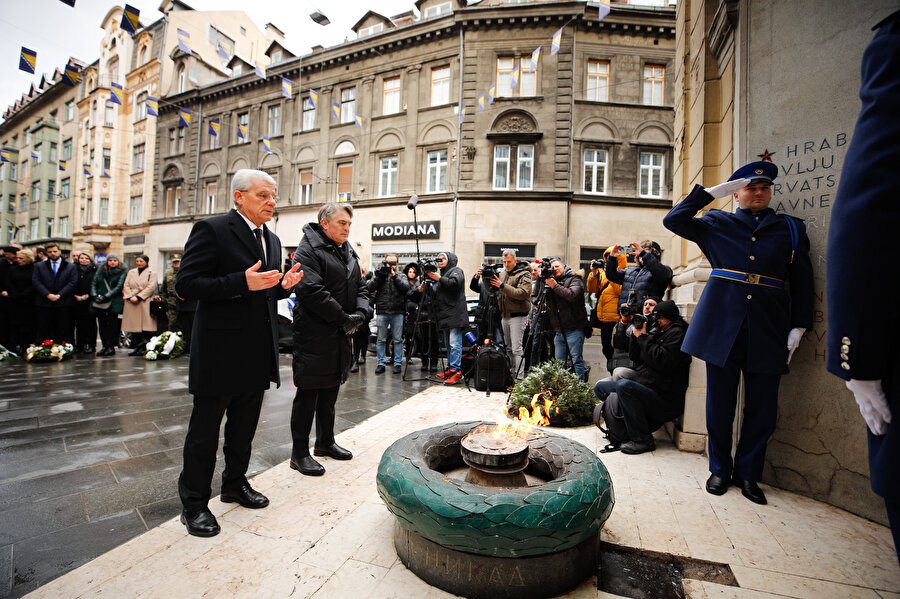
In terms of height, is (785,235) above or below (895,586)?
above

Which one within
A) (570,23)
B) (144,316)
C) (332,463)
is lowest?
(332,463)

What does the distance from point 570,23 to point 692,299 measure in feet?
52.4

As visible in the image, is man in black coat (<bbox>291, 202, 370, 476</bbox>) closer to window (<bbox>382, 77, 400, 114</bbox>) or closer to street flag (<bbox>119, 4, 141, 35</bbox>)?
street flag (<bbox>119, 4, 141, 35</bbox>)

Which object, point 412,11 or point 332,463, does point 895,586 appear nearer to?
point 332,463

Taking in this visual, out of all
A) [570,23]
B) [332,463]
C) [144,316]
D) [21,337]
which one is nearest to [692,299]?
[332,463]

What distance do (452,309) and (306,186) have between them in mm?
15914

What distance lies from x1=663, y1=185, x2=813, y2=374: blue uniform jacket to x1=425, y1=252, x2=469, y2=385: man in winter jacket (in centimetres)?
426

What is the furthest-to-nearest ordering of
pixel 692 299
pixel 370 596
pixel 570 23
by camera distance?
pixel 570 23
pixel 692 299
pixel 370 596

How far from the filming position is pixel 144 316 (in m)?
9.27

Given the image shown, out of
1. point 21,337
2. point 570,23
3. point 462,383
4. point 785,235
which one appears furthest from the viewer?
point 570,23

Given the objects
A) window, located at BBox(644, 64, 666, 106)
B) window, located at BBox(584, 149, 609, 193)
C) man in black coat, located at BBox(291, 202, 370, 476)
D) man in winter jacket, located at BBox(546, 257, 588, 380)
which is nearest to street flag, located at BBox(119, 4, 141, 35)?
man in black coat, located at BBox(291, 202, 370, 476)

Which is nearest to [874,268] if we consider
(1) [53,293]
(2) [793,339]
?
(2) [793,339]

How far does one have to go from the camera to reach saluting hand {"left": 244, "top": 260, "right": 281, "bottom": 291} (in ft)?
7.95

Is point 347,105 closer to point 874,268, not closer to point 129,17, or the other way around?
point 129,17
